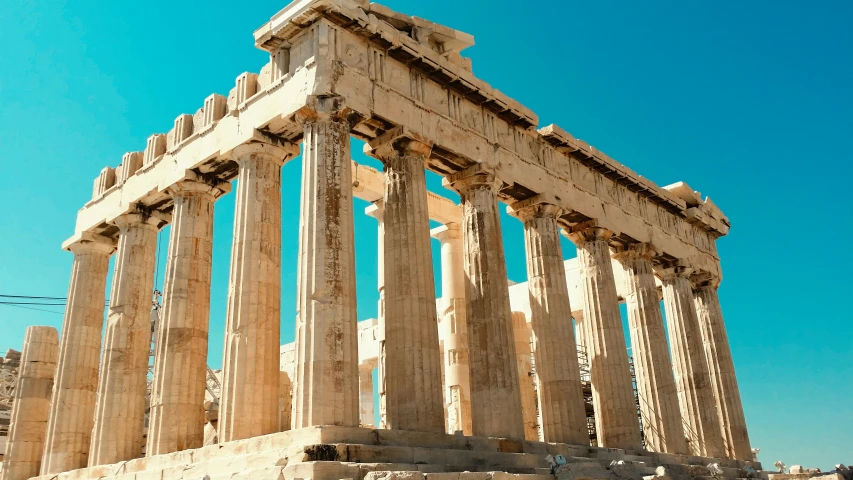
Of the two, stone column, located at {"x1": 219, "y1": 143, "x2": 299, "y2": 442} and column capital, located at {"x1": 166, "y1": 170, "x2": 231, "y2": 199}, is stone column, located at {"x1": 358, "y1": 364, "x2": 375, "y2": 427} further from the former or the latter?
stone column, located at {"x1": 219, "y1": 143, "x2": 299, "y2": 442}

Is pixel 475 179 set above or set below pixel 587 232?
above

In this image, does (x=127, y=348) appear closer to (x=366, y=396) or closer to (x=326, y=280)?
(x=326, y=280)

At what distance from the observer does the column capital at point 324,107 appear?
19.7 meters

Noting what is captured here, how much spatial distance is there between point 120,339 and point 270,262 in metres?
7.13

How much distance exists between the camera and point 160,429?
824 inches

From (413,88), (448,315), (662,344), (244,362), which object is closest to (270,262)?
(244,362)

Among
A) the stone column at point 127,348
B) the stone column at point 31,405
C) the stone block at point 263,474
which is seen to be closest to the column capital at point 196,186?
the stone column at point 127,348

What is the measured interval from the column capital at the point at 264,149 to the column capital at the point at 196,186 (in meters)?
2.15

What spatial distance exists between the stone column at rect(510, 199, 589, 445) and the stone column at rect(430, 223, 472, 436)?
Result: 428 centimetres

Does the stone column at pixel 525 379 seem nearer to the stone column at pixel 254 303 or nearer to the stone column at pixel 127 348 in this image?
the stone column at pixel 254 303

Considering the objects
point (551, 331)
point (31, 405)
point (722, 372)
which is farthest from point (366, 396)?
point (551, 331)

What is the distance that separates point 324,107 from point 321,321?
555 cm

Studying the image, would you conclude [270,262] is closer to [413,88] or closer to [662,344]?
[413,88]

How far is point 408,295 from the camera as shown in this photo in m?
20.2
